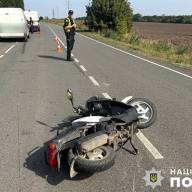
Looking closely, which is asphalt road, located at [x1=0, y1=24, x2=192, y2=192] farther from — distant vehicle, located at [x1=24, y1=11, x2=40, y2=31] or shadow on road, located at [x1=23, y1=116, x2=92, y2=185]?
distant vehicle, located at [x1=24, y1=11, x2=40, y2=31]

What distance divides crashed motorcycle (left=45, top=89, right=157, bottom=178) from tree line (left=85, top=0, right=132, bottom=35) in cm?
4496

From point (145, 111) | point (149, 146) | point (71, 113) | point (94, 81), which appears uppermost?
point (145, 111)

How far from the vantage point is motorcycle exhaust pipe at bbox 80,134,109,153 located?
15.8 ft

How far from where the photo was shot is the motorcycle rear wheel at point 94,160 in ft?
15.4

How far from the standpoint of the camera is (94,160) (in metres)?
4.75

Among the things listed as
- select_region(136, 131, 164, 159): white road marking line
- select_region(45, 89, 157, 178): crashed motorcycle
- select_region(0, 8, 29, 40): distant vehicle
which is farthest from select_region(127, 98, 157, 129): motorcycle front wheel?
select_region(0, 8, 29, 40): distant vehicle

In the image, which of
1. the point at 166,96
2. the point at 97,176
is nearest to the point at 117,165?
the point at 97,176

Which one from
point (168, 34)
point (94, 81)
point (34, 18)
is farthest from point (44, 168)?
point (168, 34)

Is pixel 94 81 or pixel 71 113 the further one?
pixel 94 81

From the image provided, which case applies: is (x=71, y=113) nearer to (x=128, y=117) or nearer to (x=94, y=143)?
(x=128, y=117)

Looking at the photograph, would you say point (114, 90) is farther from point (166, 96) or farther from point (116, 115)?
point (116, 115)

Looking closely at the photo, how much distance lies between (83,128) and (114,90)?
5532 mm

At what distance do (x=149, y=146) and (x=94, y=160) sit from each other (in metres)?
1.72

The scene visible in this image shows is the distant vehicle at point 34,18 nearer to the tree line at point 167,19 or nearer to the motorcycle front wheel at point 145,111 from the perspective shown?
the motorcycle front wheel at point 145,111
